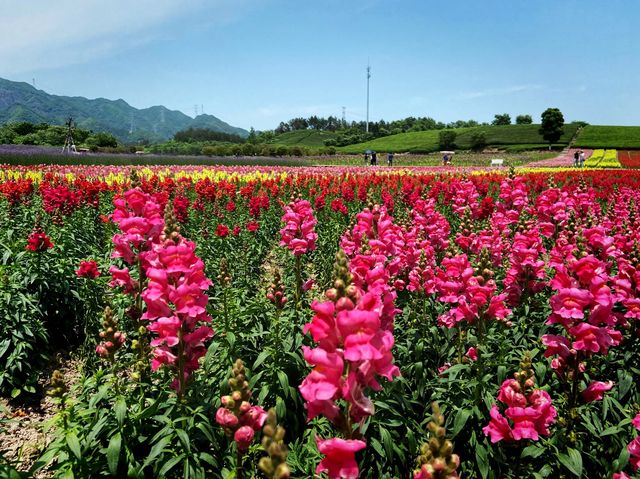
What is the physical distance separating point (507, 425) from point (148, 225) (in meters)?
2.97

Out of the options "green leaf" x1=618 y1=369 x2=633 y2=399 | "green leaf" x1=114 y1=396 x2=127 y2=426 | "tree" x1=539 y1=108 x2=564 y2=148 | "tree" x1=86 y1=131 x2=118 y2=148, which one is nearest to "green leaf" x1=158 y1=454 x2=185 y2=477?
"green leaf" x1=114 y1=396 x2=127 y2=426

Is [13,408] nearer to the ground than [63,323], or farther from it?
nearer to the ground

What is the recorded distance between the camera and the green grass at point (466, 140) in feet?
265

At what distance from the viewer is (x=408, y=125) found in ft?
479

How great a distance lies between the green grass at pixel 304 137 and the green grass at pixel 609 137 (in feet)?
254

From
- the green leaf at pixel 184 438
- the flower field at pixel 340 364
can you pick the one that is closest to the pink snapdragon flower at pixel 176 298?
the flower field at pixel 340 364

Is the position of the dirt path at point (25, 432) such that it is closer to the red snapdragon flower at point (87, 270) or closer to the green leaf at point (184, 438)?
the red snapdragon flower at point (87, 270)

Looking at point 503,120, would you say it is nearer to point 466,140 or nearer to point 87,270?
point 466,140

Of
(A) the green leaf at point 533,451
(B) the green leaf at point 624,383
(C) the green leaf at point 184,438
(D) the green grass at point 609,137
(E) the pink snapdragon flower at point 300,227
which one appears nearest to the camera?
(C) the green leaf at point 184,438

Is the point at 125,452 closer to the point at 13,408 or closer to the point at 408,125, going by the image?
the point at 13,408

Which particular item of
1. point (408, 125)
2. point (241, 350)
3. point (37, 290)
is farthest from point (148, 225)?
point (408, 125)

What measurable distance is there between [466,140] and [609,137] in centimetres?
2493

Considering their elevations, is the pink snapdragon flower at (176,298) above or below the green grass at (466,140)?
below

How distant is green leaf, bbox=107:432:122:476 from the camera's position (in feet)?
8.29
